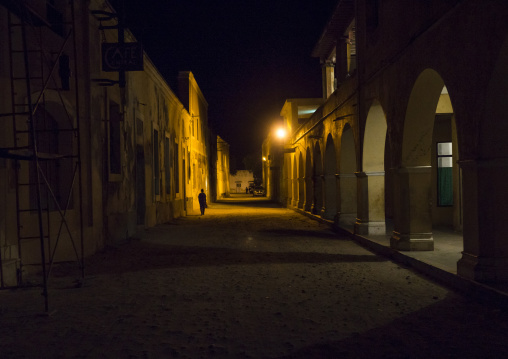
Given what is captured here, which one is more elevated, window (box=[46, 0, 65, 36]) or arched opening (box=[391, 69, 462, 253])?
window (box=[46, 0, 65, 36])

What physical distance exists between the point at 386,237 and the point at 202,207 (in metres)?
13.3

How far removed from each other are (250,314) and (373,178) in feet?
25.3

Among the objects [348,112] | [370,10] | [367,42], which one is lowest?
[348,112]

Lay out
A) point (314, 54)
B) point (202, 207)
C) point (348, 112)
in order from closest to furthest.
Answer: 1. point (348, 112)
2. point (314, 54)
3. point (202, 207)

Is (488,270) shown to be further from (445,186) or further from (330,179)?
(330,179)

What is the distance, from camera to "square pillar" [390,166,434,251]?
9133 mm

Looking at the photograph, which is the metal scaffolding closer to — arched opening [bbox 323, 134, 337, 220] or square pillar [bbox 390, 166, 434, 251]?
square pillar [bbox 390, 166, 434, 251]

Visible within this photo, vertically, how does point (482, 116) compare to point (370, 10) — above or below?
below

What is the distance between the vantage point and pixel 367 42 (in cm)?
1157

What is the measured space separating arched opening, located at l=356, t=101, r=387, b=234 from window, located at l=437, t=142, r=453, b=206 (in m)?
3.36

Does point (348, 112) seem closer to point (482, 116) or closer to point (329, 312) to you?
point (482, 116)

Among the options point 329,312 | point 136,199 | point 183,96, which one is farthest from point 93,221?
point 183,96

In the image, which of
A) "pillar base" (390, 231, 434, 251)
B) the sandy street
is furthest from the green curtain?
the sandy street

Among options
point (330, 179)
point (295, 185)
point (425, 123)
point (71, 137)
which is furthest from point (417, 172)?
point (295, 185)
